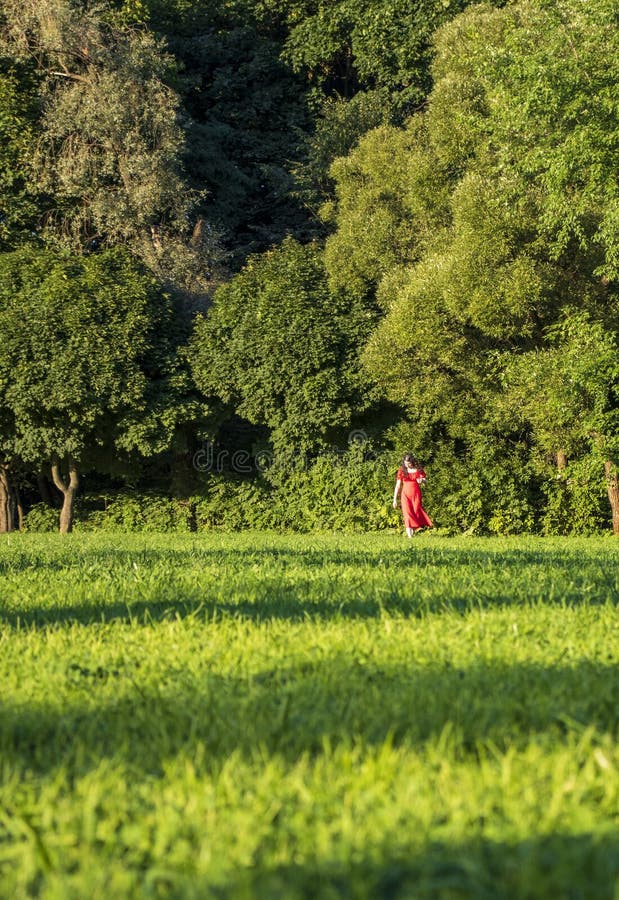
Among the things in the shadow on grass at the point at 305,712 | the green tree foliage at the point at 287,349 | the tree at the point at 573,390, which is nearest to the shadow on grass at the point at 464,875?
the shadow on grass at the point at 305,712

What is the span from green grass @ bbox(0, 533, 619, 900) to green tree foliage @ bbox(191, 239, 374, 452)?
22.2 meters

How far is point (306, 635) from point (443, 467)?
23505mm

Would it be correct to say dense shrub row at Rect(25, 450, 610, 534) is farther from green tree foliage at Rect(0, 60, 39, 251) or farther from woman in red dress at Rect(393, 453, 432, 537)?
green tree foliage at Rect(0, 60, 39, 251)

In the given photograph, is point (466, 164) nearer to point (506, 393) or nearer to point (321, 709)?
point (506, 393)

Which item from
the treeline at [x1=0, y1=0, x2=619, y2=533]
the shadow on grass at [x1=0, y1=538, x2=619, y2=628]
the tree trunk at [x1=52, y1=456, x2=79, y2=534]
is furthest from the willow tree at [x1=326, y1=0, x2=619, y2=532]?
the shadow on grass at [x1=0, y1=538, x2=619, y2=628]

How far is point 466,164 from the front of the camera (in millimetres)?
27578

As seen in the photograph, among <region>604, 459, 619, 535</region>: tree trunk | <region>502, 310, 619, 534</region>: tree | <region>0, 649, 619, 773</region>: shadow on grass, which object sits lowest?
<region>604, 459, 619, 535</region>: tree trunk

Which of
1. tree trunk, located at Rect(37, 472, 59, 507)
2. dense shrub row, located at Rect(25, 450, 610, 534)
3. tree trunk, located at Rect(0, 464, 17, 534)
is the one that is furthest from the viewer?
tree trunk, located at Rect(37, 472, 59, 507)

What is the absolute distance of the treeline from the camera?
2370cm

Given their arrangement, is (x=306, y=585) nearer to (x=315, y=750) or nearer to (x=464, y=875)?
(x=315, y=750)

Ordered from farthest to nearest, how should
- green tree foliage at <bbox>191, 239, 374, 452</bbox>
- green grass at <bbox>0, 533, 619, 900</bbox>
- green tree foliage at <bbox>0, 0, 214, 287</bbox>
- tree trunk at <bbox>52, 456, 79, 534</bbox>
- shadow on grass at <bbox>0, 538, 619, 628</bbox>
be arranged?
tree trunk at <bbox>52, 456, 79, 534</bbox> → green tree foliage at <bbox>0, 0, 214, 287</bbox> → green tree foliage at <bbox>191, 239, 374, 452</bbox> → shadow on grass at <bbox>0, 538, 619, 628</bbox> → green grass at <bbox>0, 533, 619, 900</bbox>

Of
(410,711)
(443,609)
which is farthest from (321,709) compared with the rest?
(443,609)

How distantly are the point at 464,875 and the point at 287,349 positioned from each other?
88.8 ft

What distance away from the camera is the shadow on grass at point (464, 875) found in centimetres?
233
